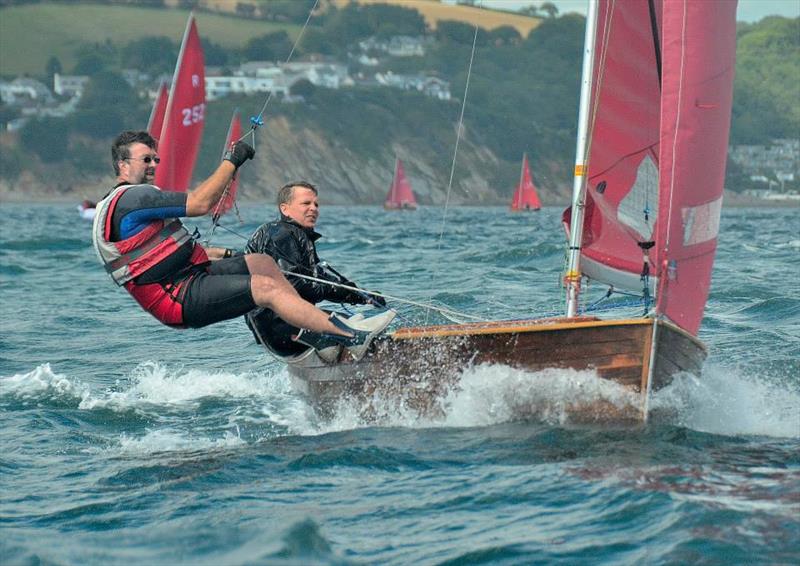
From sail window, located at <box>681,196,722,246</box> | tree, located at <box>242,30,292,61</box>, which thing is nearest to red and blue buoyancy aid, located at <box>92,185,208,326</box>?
sail window, located at <box>681,196,722,246</box>

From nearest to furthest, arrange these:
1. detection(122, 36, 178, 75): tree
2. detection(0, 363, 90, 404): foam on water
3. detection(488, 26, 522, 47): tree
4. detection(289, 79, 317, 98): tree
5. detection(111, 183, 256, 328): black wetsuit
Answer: detection(111, 183, 256, 328): black wetsuit < detection(0, 363, 90, 404): foam on water < detection(289, 79, 317, 98): tree < detection(122, 36, 178, 75): tree < detection(488, 26, 522, 47): tree

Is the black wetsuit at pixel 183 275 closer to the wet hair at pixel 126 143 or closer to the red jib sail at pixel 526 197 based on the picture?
the wet hair at pixel 126 143

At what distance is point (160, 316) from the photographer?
756 cm

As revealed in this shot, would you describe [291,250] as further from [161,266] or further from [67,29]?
[67,29]

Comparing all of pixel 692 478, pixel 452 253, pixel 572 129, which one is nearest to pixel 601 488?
pixel 692 478

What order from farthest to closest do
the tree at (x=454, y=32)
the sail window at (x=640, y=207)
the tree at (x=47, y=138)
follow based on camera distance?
the tree at (x=454, y=32), the tree at (x=47, y=138), the sail window at (x=640, y=207)

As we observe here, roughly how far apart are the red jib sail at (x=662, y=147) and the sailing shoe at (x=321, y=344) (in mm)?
2128

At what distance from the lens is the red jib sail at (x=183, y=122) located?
944 inches

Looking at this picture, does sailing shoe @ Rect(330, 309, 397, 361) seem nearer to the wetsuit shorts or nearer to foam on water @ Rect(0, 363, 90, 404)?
the wetsuit shorts

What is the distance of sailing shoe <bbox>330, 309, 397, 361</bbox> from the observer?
25.4ft

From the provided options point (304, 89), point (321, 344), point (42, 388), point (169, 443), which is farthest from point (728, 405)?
point (304, 89)

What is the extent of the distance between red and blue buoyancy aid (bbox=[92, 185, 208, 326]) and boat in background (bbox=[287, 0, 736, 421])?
126 cm

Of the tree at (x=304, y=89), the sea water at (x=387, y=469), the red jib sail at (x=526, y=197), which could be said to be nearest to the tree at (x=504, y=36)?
the tree at (x=304, y=89)

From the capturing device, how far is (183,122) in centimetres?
2453
